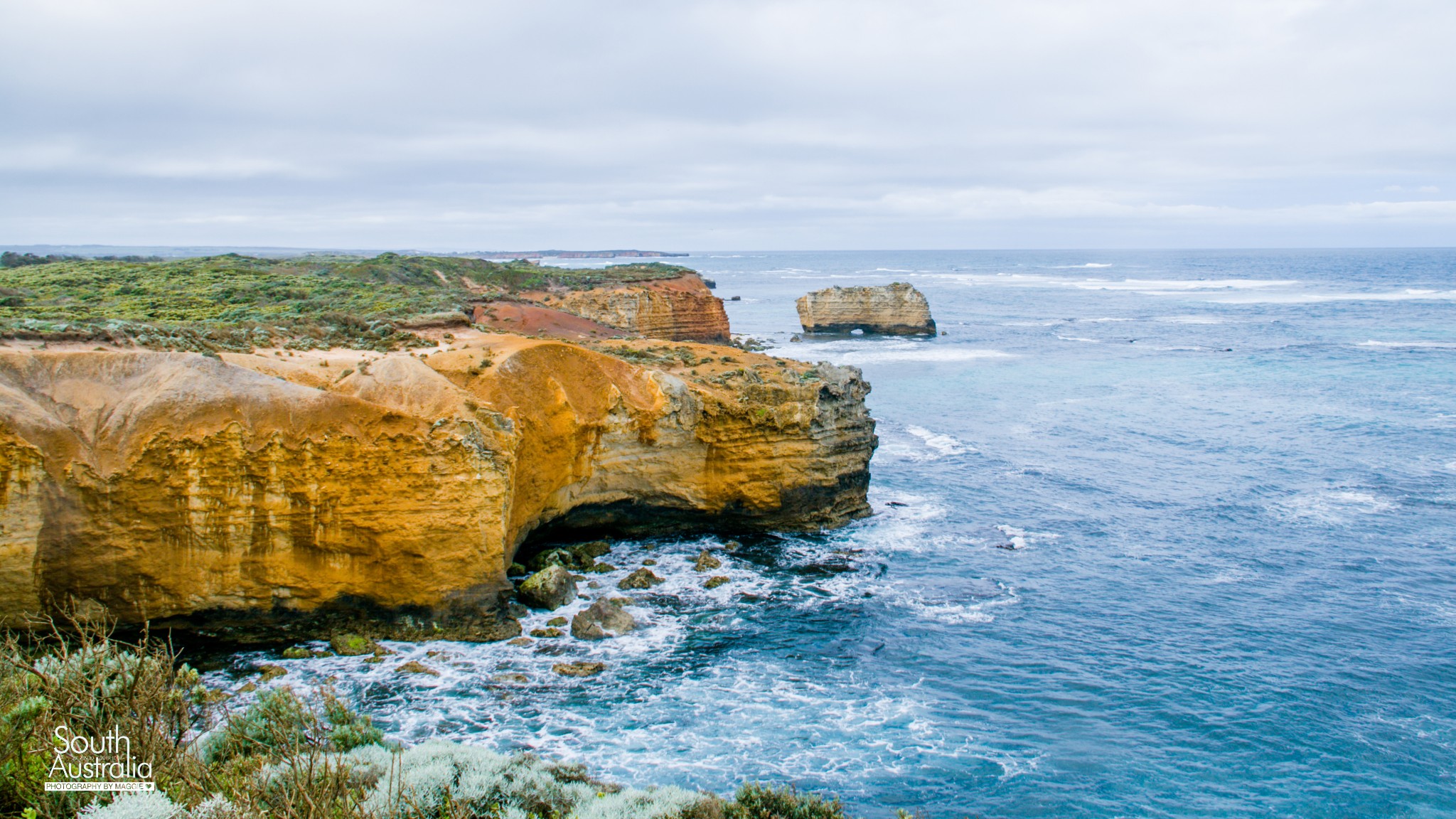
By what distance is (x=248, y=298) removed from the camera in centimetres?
4178

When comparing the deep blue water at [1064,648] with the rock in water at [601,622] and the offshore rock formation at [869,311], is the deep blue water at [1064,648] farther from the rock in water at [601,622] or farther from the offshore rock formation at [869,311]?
the offshore rock formation at [869,311]

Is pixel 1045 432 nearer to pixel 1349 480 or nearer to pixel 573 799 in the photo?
pixel 1349 480

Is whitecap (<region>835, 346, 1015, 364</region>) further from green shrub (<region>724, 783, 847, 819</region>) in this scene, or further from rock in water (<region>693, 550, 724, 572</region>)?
green shrub (<region>724, 783, 847, 819</region>)

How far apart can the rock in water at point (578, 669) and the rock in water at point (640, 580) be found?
439 centimetres

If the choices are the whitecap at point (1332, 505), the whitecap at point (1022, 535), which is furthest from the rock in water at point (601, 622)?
the whitecap at point (1332, 505)

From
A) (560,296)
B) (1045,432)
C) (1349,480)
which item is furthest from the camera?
(560,296)

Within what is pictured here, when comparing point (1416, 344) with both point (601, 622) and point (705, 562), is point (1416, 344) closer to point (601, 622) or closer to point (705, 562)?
point (705, 562)

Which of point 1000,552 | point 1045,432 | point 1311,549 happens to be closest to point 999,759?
point 1000,552

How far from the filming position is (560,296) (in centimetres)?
6481

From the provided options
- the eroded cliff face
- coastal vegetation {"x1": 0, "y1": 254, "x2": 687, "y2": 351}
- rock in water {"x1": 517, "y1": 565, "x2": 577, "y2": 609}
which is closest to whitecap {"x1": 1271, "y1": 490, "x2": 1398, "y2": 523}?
rock in water {"x1": 517, "y1": 565, "x2": 577, "y2": 609}

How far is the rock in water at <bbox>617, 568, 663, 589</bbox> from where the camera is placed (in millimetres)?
24469

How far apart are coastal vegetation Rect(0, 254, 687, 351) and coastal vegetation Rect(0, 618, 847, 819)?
12.2 metres

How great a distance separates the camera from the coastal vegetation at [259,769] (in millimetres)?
9156

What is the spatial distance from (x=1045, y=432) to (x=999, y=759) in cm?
2977
